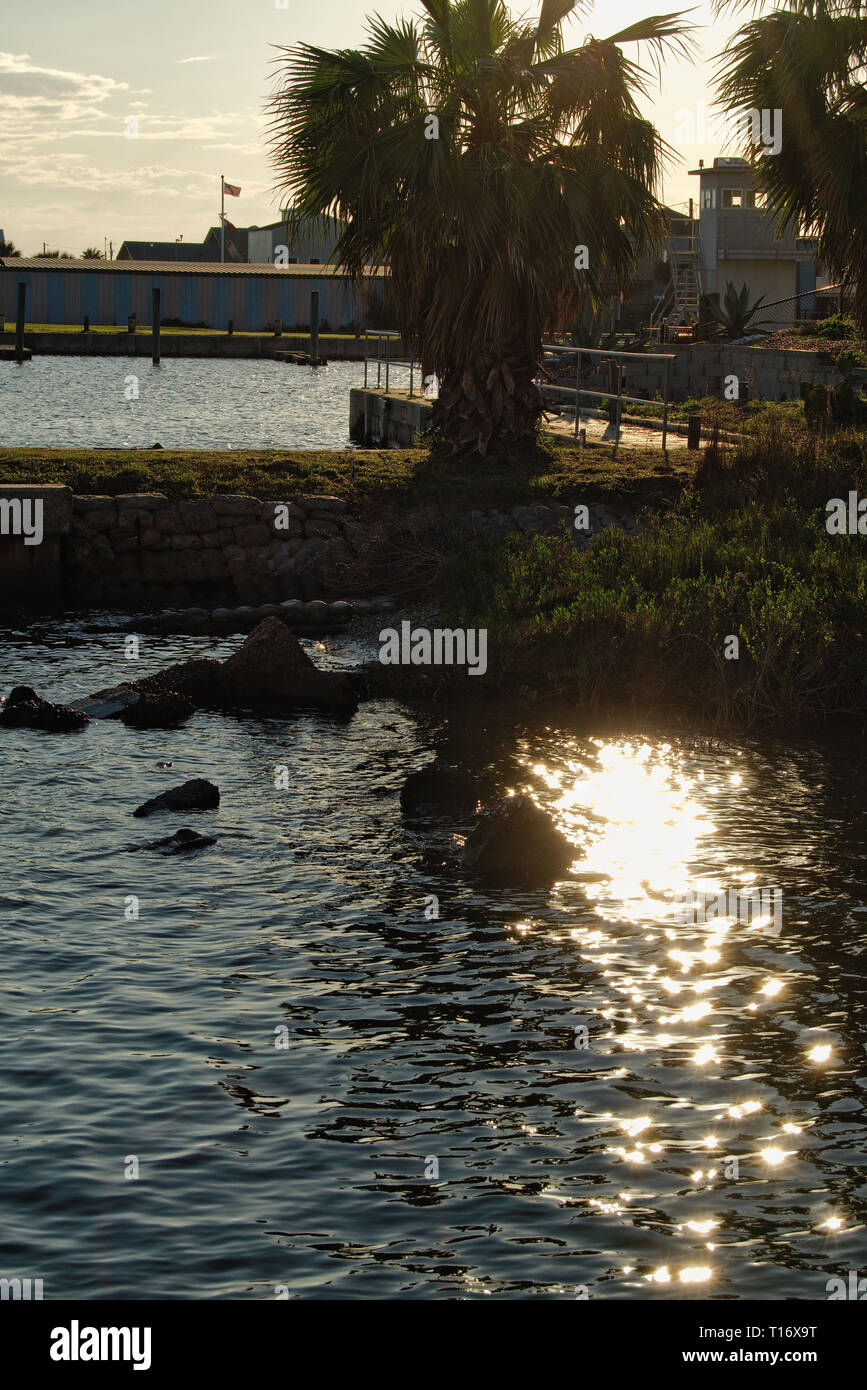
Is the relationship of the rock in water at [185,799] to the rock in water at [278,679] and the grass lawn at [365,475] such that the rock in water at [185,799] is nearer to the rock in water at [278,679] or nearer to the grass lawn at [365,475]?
the rock in water at [278,679]

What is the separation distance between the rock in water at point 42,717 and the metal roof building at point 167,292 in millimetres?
70870

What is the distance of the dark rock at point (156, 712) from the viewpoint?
43.7 ft

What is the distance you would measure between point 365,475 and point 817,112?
7.32m

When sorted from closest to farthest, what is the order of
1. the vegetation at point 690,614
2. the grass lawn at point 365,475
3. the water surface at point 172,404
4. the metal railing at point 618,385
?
the vegetation at point 690,614
the grass lawn at point 365,475
the metal railing at point 618,385
the water surface at point 172,404

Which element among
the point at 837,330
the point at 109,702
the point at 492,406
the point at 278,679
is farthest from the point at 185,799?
the point at 837,330

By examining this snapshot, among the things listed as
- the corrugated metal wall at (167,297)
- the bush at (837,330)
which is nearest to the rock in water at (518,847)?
the bush at (837,330)

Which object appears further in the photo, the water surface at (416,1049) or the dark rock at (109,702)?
the dark rock at (109,702)

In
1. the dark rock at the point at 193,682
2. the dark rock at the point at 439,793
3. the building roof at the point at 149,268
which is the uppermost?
the building roof at the point at 149,268

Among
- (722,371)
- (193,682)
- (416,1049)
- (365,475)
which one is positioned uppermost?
(722,371)

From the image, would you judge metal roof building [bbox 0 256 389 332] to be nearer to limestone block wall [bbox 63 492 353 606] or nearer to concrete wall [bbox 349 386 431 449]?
concrete wall [bbox 349 386 431 449]

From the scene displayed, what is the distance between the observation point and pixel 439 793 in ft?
37.2

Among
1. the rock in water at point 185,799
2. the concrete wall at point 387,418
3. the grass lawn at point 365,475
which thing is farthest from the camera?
the concrete wall at point 387,418

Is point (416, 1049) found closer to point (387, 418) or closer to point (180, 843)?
point (180, 843)

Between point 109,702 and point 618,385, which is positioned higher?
point 618,385
